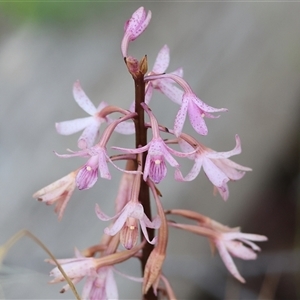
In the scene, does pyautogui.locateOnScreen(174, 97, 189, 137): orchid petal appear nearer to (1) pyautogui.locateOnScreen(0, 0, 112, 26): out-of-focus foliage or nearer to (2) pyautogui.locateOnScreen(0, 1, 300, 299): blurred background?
(2) pyautogui.locateOnScreen(0, 1, 300, 299): blurred background

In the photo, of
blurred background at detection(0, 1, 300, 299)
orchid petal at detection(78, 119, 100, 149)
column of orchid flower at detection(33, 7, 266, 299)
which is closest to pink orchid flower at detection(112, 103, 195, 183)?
column of orchid flower at detection(33, 7, 266, 299)

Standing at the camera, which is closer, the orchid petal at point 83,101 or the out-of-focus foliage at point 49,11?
the orchid petal at point 83,101

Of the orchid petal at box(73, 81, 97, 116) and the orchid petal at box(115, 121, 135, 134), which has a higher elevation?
the orchid petal at box(73, 81, 97, 116)

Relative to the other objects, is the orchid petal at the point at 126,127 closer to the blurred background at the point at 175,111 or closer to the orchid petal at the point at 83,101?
the orchid petal at the point at 83,101

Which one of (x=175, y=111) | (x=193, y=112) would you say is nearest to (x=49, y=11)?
A: (x=175, y=111)

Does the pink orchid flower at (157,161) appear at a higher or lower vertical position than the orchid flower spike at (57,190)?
higher

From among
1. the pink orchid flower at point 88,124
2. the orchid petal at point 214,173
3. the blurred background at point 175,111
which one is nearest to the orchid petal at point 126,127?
the pink orchid flower at point 88,124

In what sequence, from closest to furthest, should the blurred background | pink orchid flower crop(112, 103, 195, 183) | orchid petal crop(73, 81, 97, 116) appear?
pink orchid flower crop(112, 103, 195, 183), orchid petal crop(73, 81, 97, 116), the blurred background
